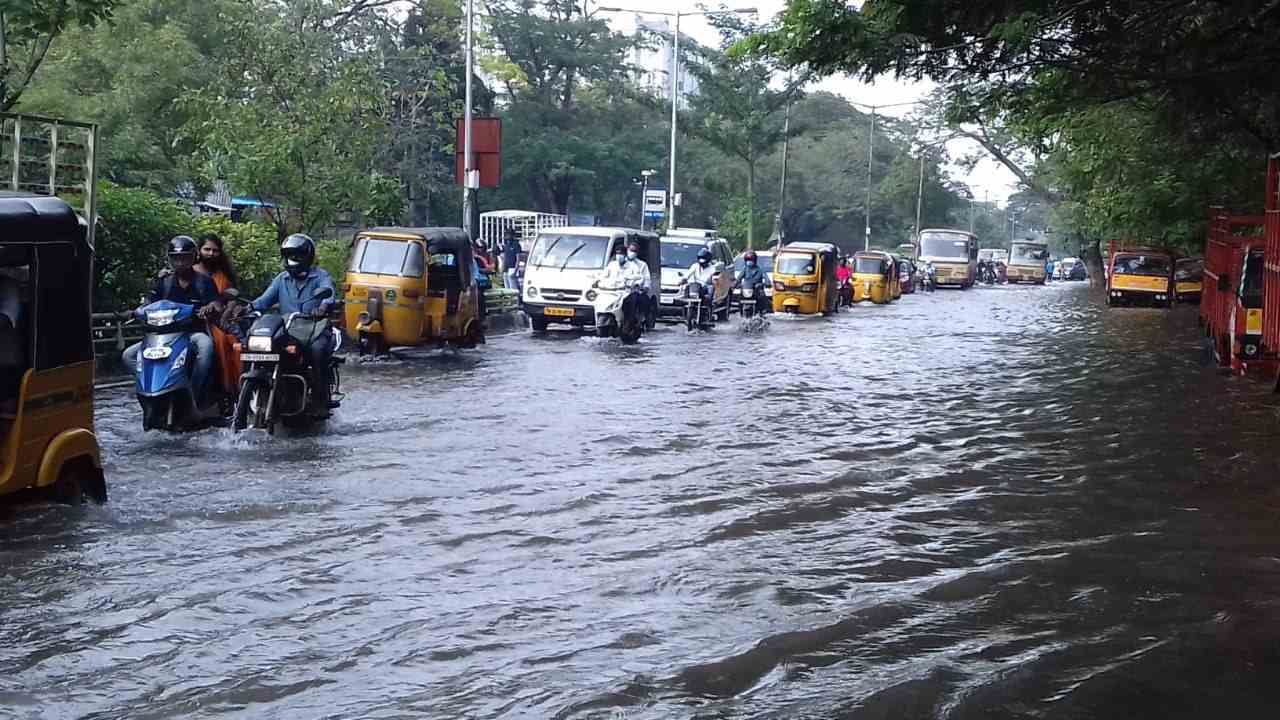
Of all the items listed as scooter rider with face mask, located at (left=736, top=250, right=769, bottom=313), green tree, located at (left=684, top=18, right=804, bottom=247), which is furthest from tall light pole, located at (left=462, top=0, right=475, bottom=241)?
green tree, located at (left=684, top=18, right=804, bottom=247)

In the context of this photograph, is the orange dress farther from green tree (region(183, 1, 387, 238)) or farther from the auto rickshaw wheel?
green tree (region(183, 1, 387, 238))

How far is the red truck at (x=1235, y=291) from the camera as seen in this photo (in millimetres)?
16578

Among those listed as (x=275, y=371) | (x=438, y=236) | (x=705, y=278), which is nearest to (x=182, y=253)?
(x=275, y=371)

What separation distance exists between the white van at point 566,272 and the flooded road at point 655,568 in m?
9.02

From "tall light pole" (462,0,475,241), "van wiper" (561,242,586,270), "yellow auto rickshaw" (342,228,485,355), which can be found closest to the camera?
"yellow auto rickshaw" (342,228,485,355)

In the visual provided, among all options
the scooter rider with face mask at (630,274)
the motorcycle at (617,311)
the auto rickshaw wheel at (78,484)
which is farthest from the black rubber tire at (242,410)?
the scooter rider with face mask at (630,274)

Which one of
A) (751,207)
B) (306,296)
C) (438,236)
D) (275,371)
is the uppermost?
(751,207)

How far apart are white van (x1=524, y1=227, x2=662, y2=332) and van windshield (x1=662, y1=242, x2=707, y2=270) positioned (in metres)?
5.24

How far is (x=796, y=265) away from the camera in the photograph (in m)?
33.7

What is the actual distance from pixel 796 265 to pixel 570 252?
10877 millimetres

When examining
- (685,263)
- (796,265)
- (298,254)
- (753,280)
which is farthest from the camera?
(796,265)

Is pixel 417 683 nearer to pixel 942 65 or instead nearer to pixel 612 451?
pixel 612 451

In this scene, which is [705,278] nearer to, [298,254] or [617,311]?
[617,311]

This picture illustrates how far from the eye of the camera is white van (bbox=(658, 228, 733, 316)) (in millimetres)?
28562
